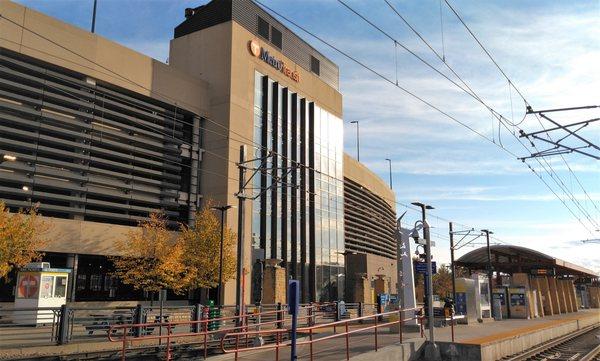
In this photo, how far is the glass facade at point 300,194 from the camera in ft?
151

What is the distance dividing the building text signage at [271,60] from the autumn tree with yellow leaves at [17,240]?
24741 mm

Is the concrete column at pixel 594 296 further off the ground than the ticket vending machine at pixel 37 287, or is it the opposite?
the ticket vending machine at pixel 37 287

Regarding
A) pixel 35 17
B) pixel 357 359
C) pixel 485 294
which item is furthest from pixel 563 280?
pixel 35 17

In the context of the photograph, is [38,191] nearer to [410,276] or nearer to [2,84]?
[2,84]

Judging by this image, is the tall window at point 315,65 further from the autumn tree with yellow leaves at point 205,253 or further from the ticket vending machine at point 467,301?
the ticket vending machine at point 467,301

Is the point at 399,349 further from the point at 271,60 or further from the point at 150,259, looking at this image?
the point at 271,60

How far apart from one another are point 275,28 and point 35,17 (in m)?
24.7

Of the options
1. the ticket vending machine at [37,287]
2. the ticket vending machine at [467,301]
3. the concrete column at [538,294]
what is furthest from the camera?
the concrete column at [538,294]

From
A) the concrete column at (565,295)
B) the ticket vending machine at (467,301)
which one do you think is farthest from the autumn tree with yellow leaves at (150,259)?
the concrete column at (565,295)

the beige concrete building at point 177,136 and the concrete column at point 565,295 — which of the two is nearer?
the beige concrete building at point 177,136

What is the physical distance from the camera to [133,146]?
1454 inches

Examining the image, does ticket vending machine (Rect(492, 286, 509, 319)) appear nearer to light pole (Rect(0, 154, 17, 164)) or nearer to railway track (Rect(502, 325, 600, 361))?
railway track (Rect(502, 325, 600, 361))

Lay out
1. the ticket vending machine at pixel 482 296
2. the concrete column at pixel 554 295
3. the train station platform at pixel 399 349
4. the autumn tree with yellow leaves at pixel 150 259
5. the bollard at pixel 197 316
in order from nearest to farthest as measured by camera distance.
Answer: the train station platform at pixel 399 349
the bollard at pixel 197 316
the ticket vending machine at pixel 482 296
the autumn tree with yellow leaves at pixel 150 259
the concrete column at pixel 554 295

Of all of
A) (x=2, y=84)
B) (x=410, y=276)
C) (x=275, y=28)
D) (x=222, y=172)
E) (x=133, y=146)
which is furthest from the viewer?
(x=275, y=28)
